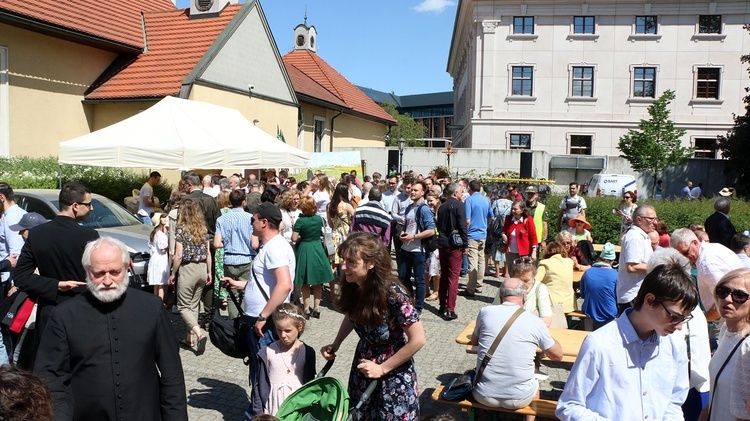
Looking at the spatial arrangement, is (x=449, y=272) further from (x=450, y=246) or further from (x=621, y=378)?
(x=621, y=378)

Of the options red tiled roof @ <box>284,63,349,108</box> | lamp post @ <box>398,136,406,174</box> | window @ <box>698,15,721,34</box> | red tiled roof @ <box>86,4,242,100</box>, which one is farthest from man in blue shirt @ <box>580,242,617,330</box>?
window @ <box>698,15,721,34</box>

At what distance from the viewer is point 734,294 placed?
10.4 ft

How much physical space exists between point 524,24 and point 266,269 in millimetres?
40057

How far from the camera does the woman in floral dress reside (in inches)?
140

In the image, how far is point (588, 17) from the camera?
1597 inches

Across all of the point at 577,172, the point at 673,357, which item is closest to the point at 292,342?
the point at 673,357

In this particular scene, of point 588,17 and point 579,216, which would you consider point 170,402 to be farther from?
point 588,17

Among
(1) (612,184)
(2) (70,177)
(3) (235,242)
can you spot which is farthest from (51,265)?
(1) (612,184)

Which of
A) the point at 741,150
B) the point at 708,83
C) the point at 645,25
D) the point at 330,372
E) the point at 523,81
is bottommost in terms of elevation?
the point at 330,372

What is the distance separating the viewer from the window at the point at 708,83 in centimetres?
4000

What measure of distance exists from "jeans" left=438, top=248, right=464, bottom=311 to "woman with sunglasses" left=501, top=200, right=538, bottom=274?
1409mm

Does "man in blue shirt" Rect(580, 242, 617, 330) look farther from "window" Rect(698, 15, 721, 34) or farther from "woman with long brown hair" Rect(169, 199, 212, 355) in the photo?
"window" Rect(698, 15, 721, 34)

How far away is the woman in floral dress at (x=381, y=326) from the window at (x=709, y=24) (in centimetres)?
4427

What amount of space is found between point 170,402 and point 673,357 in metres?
2.51
